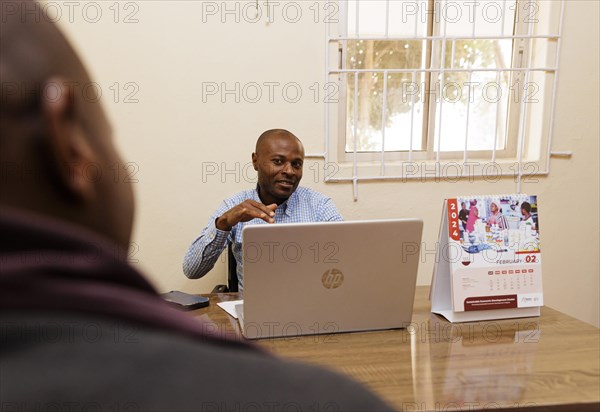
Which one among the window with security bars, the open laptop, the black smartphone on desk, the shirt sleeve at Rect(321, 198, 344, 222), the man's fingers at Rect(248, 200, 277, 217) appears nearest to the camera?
the open laptop

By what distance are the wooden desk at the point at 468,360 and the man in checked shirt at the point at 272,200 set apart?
53cm

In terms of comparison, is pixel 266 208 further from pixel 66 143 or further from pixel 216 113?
pixel 66 143

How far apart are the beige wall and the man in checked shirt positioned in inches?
9.2

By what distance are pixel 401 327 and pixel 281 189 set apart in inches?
40.0

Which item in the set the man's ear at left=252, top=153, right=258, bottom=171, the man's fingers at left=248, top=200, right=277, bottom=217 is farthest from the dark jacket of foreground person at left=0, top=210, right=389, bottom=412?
the man's ear at left=252, top=153, right=258, bottom=171

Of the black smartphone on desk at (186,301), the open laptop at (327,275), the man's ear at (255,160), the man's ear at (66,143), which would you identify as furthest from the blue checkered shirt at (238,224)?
the man's ear at (66,143)

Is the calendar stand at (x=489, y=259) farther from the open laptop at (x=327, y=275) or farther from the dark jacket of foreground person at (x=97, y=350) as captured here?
the dark jacket of foreground person at (x=97, y=350)

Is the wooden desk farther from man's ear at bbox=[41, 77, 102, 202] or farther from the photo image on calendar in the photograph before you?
man's ear at bbox=[41, 77, 102, 202]

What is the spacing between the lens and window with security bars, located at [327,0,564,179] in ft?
8.57

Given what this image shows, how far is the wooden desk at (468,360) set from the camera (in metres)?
1.05

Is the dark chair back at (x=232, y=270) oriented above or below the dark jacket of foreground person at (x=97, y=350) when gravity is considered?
below

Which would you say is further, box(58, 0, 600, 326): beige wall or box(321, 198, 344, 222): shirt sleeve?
box(58, 0, 600, 326): beige wall

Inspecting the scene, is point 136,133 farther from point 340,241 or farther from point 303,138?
point 340,241

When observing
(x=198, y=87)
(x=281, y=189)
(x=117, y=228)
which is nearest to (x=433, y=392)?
(x=117, y=228)
